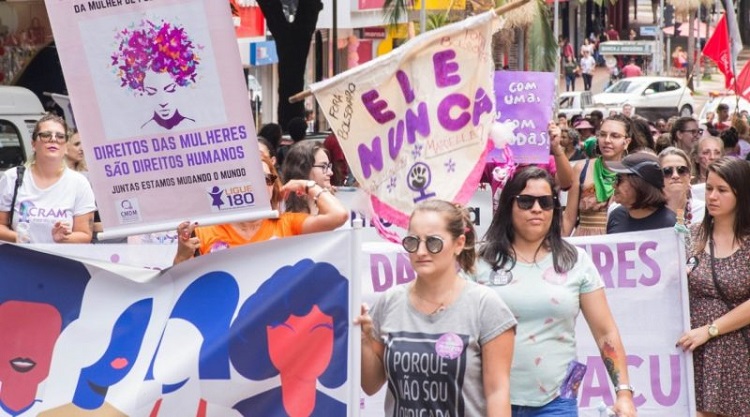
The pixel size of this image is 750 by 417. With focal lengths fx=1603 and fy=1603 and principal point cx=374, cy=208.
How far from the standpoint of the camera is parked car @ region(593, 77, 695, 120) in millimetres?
43719

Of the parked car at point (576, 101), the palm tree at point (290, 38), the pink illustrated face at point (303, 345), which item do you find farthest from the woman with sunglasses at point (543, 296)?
the parked car at point (576, 101)

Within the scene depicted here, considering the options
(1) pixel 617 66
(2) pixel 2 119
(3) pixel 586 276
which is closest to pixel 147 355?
(3) pixel 586 276

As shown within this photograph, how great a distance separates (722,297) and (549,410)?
1.52 m

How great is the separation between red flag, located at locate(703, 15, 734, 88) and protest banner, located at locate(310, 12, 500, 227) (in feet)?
41.1

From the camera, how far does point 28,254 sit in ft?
19.5

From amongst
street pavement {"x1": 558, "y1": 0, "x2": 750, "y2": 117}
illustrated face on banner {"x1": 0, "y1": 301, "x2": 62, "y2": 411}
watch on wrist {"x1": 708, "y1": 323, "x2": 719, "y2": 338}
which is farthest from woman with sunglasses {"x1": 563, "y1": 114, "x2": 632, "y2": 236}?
street pavement {"x1": 558, "y1": 0, "x2": 750, "y2": 117}

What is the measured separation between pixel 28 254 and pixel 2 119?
8610 mm

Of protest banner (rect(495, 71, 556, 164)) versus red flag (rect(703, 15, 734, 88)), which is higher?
protest banner (rect(495, 71, 556, 164))

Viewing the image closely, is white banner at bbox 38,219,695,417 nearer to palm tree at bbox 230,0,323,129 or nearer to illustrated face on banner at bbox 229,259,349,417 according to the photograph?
illustrated face on banner at bbox 229,259,349,417

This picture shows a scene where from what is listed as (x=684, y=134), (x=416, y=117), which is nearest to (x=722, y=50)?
(x=684, y=134)

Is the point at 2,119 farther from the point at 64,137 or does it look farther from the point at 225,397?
the point at 225,397

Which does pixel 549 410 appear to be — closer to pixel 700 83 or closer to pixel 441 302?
pixel 441 302

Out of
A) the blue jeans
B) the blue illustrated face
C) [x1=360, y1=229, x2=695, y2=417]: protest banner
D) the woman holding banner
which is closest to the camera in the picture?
the blue jeans

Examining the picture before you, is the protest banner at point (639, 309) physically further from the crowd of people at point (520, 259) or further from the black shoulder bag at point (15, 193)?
the black shoulder bag at point (15, 193)
